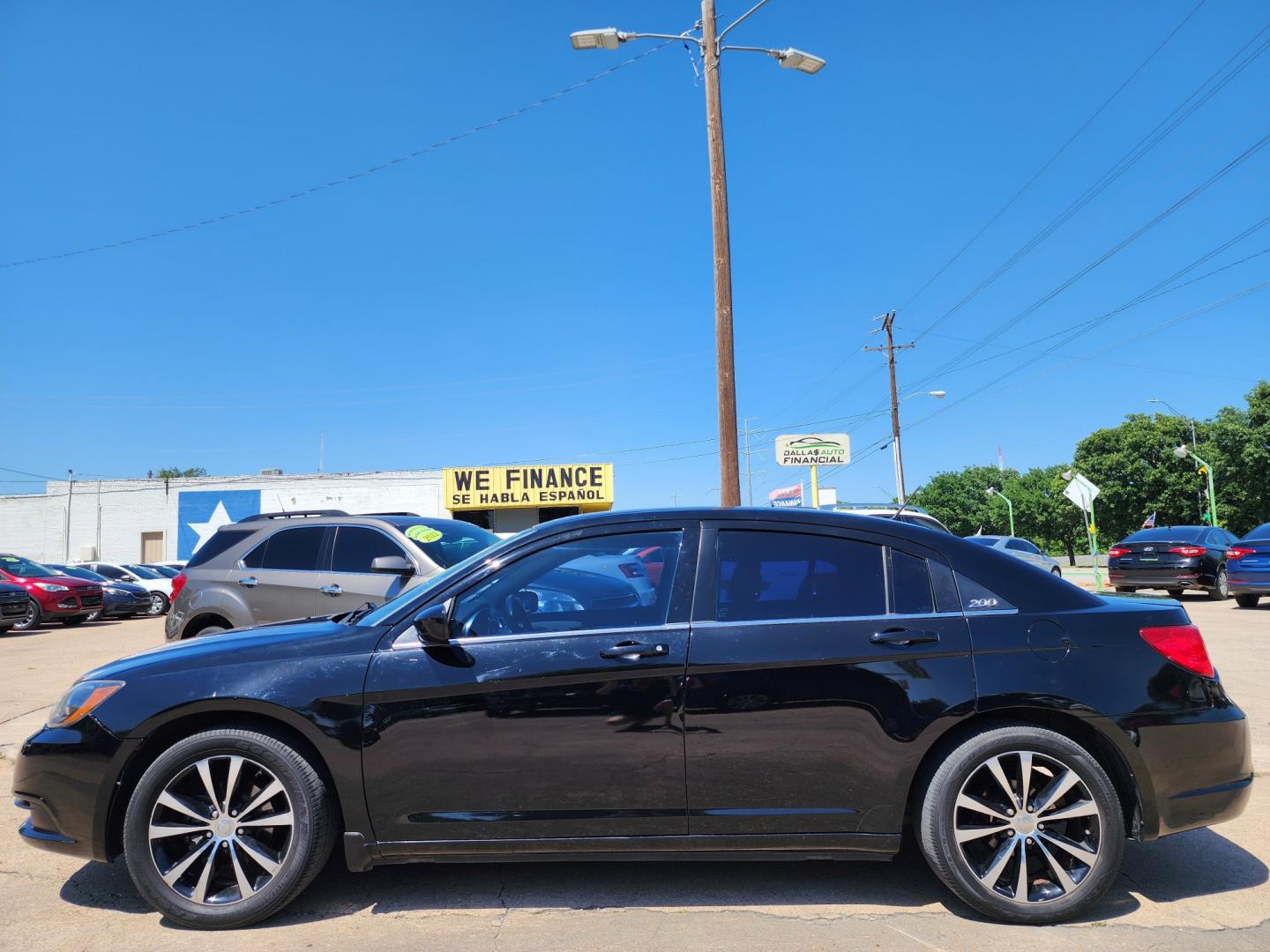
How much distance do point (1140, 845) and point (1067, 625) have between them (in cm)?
153

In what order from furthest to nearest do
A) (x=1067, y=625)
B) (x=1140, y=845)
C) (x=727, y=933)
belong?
(x=1140, y=845) → (x=1067, y=625) → (x=727, y=933)

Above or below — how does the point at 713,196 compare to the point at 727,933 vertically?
above

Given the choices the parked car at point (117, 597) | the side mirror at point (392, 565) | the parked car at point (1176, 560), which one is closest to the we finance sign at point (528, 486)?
the parked car at point (117, 597)

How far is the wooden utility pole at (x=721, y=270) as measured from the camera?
36.3 ft

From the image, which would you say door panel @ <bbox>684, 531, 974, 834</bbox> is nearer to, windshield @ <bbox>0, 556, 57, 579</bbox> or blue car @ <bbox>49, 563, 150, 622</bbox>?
windshield @ <bbox>0, 556, 57, 579</bbox>

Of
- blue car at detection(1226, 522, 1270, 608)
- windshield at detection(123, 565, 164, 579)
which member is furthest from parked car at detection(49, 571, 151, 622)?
blue car at detection(1226, 522, 1270, 608)

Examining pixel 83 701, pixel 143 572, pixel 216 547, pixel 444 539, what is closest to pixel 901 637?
pixel 83 701

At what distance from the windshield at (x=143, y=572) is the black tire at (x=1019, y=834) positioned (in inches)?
1068

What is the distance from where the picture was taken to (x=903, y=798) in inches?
129

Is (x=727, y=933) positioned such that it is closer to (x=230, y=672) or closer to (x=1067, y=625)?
(x=1067, y=625)

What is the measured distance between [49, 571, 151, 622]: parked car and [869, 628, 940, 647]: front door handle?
2203 centimetres

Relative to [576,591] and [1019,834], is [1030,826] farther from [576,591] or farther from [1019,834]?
[576,591]

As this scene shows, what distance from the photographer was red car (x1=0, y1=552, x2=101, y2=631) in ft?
61.4

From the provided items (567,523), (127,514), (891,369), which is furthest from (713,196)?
(127,514)
